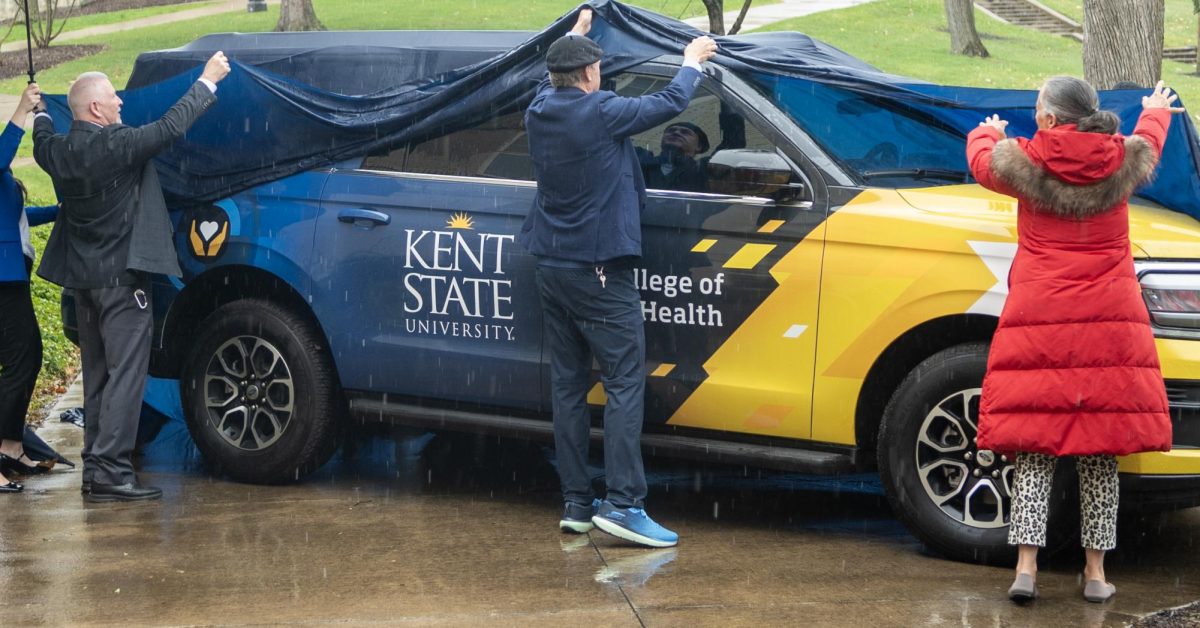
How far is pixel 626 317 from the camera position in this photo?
561cm

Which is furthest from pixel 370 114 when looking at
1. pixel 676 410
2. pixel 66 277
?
pixel 676 410

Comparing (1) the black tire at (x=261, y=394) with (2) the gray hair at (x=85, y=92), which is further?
(1) the black tire at (x=261, y=394)

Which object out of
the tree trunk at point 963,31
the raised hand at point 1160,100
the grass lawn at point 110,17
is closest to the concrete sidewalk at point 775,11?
the tree trunk at point 963,31

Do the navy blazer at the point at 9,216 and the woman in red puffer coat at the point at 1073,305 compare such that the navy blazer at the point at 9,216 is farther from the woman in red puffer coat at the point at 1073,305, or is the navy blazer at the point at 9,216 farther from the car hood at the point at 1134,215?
the woman in red puffer coat at the point at 1073,305

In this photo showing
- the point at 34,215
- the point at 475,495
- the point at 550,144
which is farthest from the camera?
the point at 34,215

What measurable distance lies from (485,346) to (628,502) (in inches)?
35.8

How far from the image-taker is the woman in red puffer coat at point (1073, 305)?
483 centimetres

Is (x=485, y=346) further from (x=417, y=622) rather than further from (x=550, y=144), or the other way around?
(x=417, y=622)

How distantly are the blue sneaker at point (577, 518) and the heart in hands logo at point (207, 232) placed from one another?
2029 millimetres

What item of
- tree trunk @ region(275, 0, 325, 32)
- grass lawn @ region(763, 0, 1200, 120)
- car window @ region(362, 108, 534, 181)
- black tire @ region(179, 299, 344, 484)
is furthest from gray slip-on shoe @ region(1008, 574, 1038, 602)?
tree trunk @ region(275, 0, 325, 32)

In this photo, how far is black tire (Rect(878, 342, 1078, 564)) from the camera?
529 centimetres

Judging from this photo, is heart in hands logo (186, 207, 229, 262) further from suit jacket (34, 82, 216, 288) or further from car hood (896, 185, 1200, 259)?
car hood (896, 185, 1200, 259)

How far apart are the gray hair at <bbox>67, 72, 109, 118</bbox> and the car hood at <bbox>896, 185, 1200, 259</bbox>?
11.1ft

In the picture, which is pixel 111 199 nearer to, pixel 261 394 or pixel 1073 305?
pixel 261 394
